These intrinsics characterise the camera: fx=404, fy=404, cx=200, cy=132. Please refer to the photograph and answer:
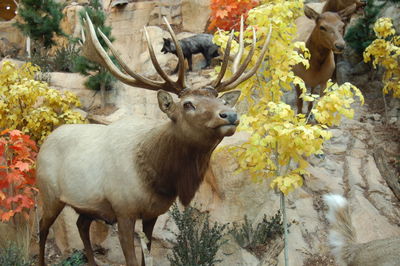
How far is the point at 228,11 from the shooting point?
8.62 metres

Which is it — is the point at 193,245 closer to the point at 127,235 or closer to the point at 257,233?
the point at 257,233

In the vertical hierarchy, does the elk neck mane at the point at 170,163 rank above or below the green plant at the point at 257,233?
above

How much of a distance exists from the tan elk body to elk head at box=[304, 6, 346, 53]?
3.07 metres

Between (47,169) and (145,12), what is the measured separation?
25.3 ft

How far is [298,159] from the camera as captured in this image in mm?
3713

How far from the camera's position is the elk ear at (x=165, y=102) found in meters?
3.13

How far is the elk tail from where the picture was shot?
123 inches

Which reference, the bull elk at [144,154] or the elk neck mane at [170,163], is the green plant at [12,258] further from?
the elk neck mane at [170,163]

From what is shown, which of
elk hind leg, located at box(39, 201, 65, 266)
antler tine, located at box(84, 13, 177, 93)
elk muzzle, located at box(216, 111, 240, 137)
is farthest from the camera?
elk hind leg, located at box(39, 201, 65, 266)

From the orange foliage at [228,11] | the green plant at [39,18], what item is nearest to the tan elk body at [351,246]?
the orange foliage at [228,11]

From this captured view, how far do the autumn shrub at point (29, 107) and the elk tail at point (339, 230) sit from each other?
12.5ft

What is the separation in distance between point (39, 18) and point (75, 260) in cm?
586

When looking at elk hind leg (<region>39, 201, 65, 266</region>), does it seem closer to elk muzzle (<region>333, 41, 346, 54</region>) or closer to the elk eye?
the elk eye

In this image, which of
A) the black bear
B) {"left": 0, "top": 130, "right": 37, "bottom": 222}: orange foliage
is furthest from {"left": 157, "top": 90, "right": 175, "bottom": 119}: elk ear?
the black bear
